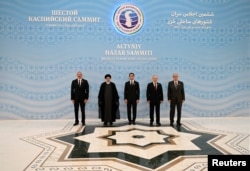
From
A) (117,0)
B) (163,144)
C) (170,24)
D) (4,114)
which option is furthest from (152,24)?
(4,114)

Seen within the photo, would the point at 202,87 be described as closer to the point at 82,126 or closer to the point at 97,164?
the point at 82,126

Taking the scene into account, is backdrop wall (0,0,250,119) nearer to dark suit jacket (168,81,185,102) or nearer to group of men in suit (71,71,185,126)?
group of men in suit (71,71,185,126)

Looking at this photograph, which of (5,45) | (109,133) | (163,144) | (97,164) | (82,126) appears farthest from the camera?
(5,45)

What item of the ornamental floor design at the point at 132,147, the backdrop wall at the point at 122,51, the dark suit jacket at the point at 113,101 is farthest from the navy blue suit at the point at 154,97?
the dark suit jacket at the point at 113,101

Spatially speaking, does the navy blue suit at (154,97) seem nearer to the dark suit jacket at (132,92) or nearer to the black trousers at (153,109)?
the black trousers at (153,109)

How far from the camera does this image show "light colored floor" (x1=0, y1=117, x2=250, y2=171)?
436cm

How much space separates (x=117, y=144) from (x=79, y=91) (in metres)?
2.59

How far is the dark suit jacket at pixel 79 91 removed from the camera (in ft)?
25.3

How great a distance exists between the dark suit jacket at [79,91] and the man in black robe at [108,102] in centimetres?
38

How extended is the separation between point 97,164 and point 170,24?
17.9 feet

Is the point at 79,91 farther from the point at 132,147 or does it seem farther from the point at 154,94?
the point at 132,147

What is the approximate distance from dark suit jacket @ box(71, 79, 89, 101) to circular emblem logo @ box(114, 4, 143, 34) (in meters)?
2.05

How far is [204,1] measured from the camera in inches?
339

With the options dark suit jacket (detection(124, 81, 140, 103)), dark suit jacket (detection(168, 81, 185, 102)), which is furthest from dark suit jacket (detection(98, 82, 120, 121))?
dark suit jacket (detection(168, 81, 185, 102))
